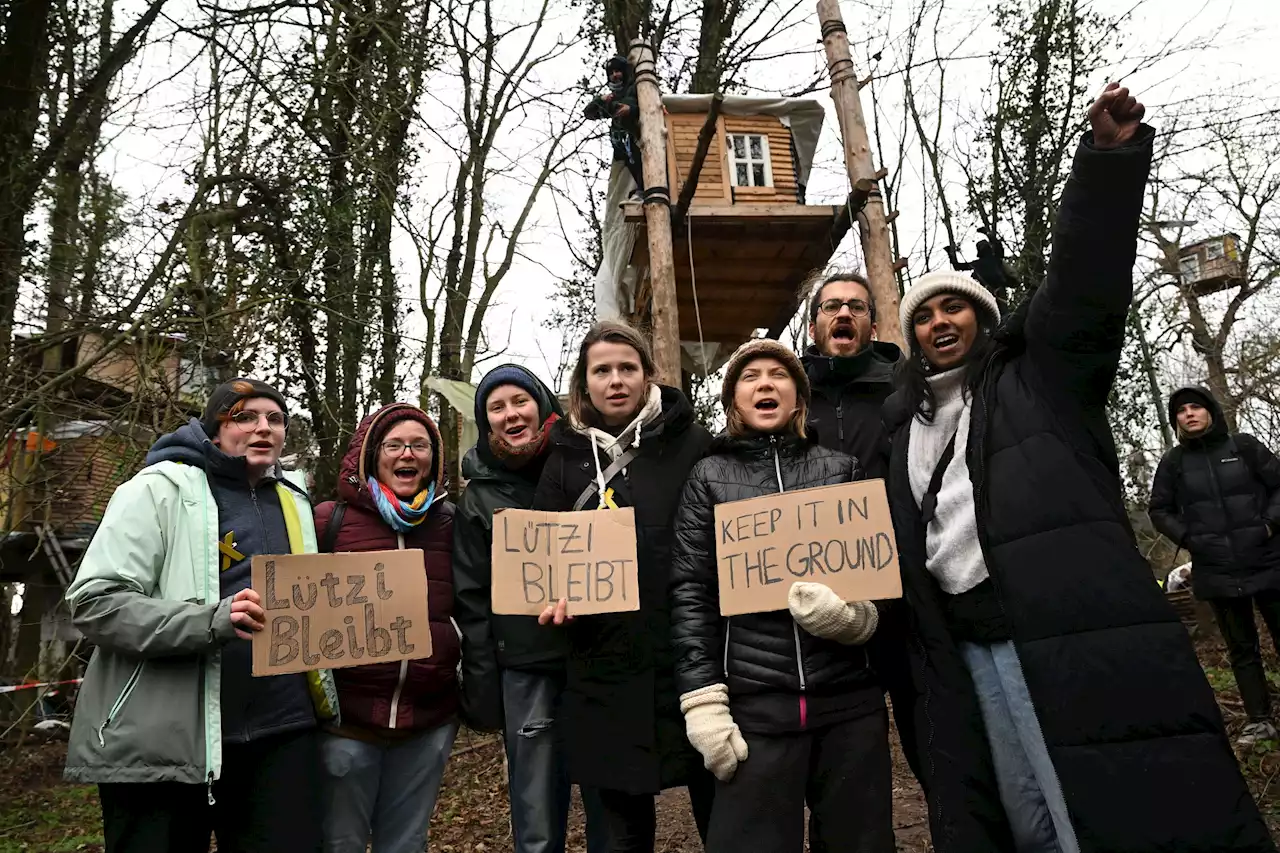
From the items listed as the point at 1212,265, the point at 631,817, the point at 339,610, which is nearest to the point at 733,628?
the point at 631,817

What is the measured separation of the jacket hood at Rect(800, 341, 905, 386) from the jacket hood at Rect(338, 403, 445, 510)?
1.43 metres

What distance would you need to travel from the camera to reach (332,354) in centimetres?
814

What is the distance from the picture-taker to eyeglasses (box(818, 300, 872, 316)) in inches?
116

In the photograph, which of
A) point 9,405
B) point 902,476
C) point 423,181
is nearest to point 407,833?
point 902,476

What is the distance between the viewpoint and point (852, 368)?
285cm

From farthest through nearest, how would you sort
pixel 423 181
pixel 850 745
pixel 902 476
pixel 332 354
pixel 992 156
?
pixel 992 156 → pixel 423 181 → pixel 332 354 → pixel 902 476 → pixel 850 745

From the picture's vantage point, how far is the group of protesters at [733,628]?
1719 millimetres

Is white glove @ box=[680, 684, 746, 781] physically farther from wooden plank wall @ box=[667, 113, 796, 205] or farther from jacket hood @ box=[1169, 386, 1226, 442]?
wooden plank wall @ box=[667, 113, 796, 205]

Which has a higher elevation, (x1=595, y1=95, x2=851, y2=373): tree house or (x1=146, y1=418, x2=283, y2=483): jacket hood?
(x1=595, y1=95, x2=851, y2=373): tree house

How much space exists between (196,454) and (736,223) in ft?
13.9

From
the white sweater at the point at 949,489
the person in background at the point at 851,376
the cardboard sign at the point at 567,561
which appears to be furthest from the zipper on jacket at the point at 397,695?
the white sweater at the point at 949,489

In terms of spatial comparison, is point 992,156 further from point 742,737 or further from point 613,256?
point 742,737

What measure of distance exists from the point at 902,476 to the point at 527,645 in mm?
1338

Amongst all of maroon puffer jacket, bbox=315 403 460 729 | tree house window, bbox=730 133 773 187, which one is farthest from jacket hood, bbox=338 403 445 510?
tree house window, bbox=730 133 773 187
